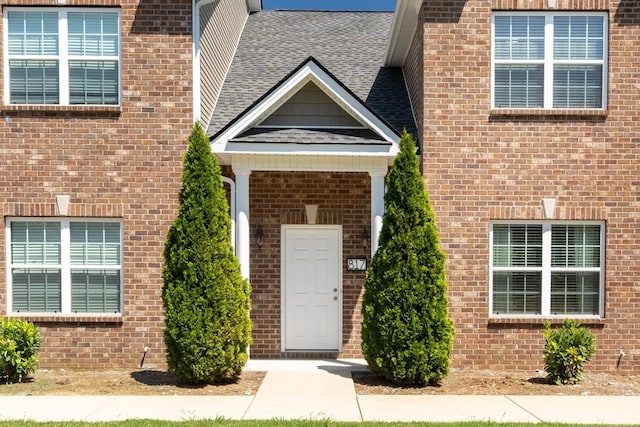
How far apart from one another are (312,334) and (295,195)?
8.38 feet

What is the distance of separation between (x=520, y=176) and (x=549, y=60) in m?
1.95

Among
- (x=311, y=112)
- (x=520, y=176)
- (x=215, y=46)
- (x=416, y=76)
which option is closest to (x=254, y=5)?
(x=215, y=46)

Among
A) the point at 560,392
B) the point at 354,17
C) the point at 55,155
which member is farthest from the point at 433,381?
the point at 354,17

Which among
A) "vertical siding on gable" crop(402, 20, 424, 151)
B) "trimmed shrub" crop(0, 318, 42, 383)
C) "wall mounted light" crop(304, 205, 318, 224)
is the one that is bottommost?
"trimmed shrub" crop(0, 318, 42, 383)

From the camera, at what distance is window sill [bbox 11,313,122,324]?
979cm

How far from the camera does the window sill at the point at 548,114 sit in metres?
9.88

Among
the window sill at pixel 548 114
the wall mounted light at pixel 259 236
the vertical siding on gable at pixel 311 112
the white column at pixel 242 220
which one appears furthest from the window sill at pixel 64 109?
the window sill at pixel 548 114

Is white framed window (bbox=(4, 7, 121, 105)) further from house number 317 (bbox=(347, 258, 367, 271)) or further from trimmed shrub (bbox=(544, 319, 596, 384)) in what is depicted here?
trimmed shrub (bbox=(544, 319, 596, 384))

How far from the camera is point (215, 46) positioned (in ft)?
37.6

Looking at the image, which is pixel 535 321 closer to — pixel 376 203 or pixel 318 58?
pixel 376 203

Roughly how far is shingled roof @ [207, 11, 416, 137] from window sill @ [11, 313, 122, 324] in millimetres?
3525

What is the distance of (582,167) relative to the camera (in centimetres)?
A: 993

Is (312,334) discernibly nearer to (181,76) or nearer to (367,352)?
(367,352)

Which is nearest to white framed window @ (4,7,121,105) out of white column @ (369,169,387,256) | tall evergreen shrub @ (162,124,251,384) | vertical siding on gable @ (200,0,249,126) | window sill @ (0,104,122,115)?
window sill @ (0,104,122,115)
